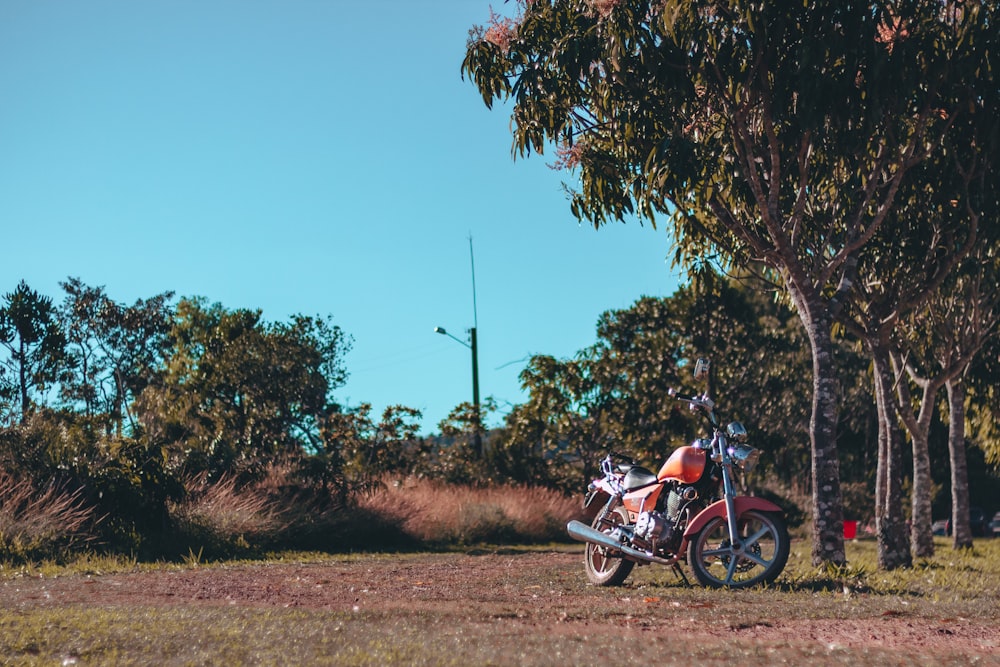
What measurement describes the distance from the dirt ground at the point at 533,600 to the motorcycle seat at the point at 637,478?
0.96 meters

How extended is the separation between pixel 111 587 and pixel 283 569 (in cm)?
261

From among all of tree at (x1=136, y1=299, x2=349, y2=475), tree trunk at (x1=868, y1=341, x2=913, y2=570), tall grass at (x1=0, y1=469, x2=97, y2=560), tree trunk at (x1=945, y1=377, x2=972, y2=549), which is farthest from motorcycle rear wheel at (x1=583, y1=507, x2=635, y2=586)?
tree at (x1=136, y1=299, x2=349, y2=475)

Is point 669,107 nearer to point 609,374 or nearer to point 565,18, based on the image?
point 565,18

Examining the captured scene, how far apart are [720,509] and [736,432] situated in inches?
27.7

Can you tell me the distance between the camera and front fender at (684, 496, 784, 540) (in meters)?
10.0

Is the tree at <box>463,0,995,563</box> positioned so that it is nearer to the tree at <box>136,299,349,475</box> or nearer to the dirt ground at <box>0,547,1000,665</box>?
the dirt ground at <box>0,547,1000,665</box>

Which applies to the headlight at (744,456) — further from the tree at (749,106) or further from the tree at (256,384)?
the tree at (256,384)

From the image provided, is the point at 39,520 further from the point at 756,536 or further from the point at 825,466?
the point at 825,466

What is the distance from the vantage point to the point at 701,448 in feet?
34.1

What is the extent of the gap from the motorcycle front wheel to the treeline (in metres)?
6.12

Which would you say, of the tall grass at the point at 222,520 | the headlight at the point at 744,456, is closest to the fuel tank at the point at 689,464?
the headlight at the point at 744,456

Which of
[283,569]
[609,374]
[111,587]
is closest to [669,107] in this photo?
[283,569]

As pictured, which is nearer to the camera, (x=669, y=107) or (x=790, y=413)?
(x=669, y=107)

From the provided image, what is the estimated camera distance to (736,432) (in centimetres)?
1012
